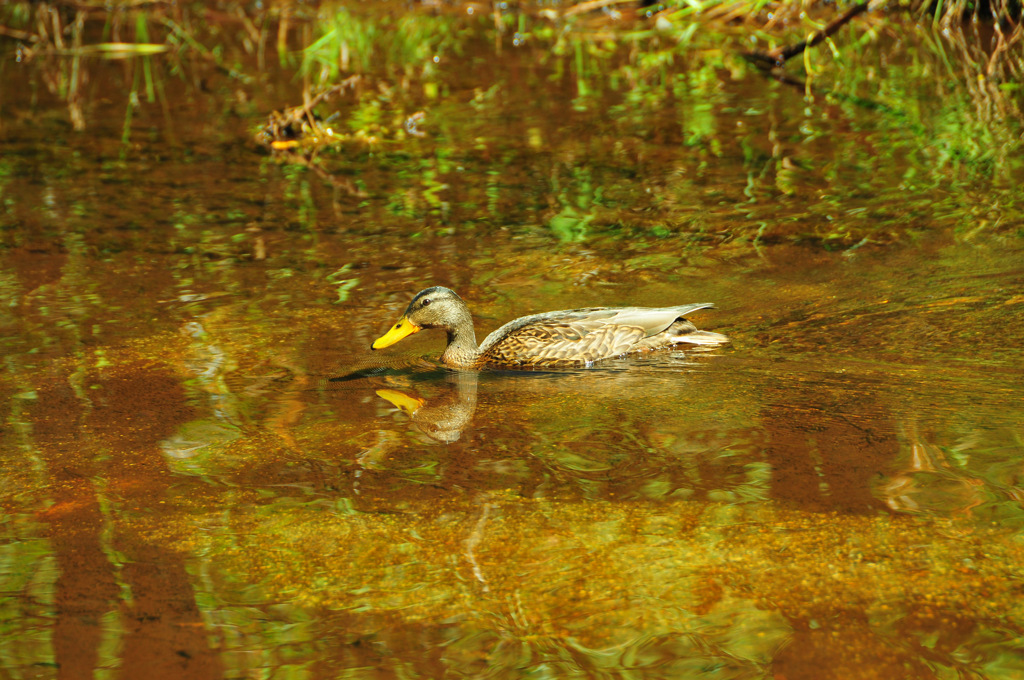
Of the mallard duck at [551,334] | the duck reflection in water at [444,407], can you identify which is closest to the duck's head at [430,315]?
the mallard duck at [551,334]

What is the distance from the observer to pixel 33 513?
4641mm

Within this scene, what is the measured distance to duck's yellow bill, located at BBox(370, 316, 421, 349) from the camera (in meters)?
6.38

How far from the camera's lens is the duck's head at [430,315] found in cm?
640

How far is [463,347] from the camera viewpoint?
6.55 metres

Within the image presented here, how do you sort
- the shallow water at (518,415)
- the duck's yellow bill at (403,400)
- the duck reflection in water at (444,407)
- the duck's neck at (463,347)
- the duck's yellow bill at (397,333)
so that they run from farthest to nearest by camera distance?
the duck's neck at (463,347) → the duck's yellow bill at (397,333) → the duck's yellow bill at (403,400) → the duck reflection in water at (444,407) → the shallow water at (518,415)

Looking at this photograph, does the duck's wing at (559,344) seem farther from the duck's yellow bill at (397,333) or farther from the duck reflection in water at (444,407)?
the duck's yellow bill at (397,333)

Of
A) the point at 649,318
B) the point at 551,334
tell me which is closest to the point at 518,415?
the point at 551,334

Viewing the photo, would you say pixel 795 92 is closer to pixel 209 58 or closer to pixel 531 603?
pixel 209 58

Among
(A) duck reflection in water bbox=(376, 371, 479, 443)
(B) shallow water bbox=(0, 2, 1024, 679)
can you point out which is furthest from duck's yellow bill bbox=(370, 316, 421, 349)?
(A) duck reflection in water bbox=(376, 371, 479, 443)

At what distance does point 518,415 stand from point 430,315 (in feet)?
3.52

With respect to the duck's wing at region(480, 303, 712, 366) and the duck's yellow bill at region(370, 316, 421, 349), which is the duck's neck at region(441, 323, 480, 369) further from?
the duck's yellow bill at region(370, 316, 421, 349)

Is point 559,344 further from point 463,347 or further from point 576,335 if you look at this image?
point 463,347

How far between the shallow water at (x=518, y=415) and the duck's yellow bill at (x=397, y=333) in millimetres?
156

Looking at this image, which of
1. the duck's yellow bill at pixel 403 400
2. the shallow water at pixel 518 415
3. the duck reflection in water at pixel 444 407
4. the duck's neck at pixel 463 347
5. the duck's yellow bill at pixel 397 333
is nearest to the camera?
the shallow water at pixel 518 415
